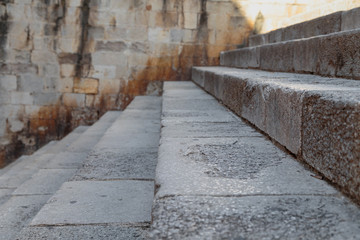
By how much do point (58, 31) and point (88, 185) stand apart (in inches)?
173

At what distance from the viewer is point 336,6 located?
10.7ft

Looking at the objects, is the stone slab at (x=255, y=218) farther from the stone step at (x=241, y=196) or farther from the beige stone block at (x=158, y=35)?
the beige stone block at (x=158, y=35)

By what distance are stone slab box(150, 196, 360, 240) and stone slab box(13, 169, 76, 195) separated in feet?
4.61

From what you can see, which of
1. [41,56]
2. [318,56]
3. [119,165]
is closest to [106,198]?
[119,165]

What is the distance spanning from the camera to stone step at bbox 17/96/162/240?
4.73 feet

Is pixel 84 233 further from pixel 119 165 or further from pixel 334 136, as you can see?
pixel 334 136

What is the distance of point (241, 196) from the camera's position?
1.15m

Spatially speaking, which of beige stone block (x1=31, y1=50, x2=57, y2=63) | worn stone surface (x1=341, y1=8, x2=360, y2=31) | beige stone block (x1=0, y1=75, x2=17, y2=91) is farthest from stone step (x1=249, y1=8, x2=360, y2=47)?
beige stone block (x1=0, y1=75, x2=17, y2=91)

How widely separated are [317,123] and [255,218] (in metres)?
0.47

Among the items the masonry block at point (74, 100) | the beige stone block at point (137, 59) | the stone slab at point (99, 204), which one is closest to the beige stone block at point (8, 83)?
the masonry block at point (74, 100)

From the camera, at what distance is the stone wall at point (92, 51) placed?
573cm

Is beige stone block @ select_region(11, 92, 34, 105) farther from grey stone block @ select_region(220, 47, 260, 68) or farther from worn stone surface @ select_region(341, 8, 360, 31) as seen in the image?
worn stone surface @ select_region(341, 8, 360, 31)

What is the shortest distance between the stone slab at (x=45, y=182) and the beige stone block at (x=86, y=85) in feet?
10.9

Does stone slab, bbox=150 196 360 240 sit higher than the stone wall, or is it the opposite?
the stone wall
